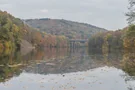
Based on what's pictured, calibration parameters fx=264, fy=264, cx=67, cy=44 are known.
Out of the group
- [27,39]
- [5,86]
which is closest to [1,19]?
[27,39]

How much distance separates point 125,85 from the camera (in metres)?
27.3

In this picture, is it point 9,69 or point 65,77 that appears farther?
point 9,69

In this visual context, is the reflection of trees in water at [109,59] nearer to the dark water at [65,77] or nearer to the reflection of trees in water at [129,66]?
the reflection of trees in water at [129,66]

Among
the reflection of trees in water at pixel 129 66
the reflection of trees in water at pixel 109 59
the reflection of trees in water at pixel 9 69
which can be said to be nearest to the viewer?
the reflection of trees in water at pixel 9 69

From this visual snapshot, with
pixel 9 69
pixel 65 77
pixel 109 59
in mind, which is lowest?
pixel 109 59

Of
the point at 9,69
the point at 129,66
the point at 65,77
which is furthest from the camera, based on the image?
the point at 129,66

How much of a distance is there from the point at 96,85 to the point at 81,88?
260cm

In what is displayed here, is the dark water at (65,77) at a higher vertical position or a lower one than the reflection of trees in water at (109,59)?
higher

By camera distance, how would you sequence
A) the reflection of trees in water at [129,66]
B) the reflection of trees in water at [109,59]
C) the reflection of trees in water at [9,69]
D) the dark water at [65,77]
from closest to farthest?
the dark water at [65,77]
the reflection of trees in water at [9,69]
the reflection of trees in water at [129,66]
the reflection of trees in water at [109,59]

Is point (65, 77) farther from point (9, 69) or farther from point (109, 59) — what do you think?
point (109, 59)

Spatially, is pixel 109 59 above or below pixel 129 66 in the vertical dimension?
below

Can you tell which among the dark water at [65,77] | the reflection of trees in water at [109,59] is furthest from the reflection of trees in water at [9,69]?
the reflection of trees in water at [109,59]

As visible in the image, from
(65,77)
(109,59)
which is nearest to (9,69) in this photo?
(65,77)

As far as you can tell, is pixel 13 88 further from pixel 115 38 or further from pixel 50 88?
pixel 115 38
